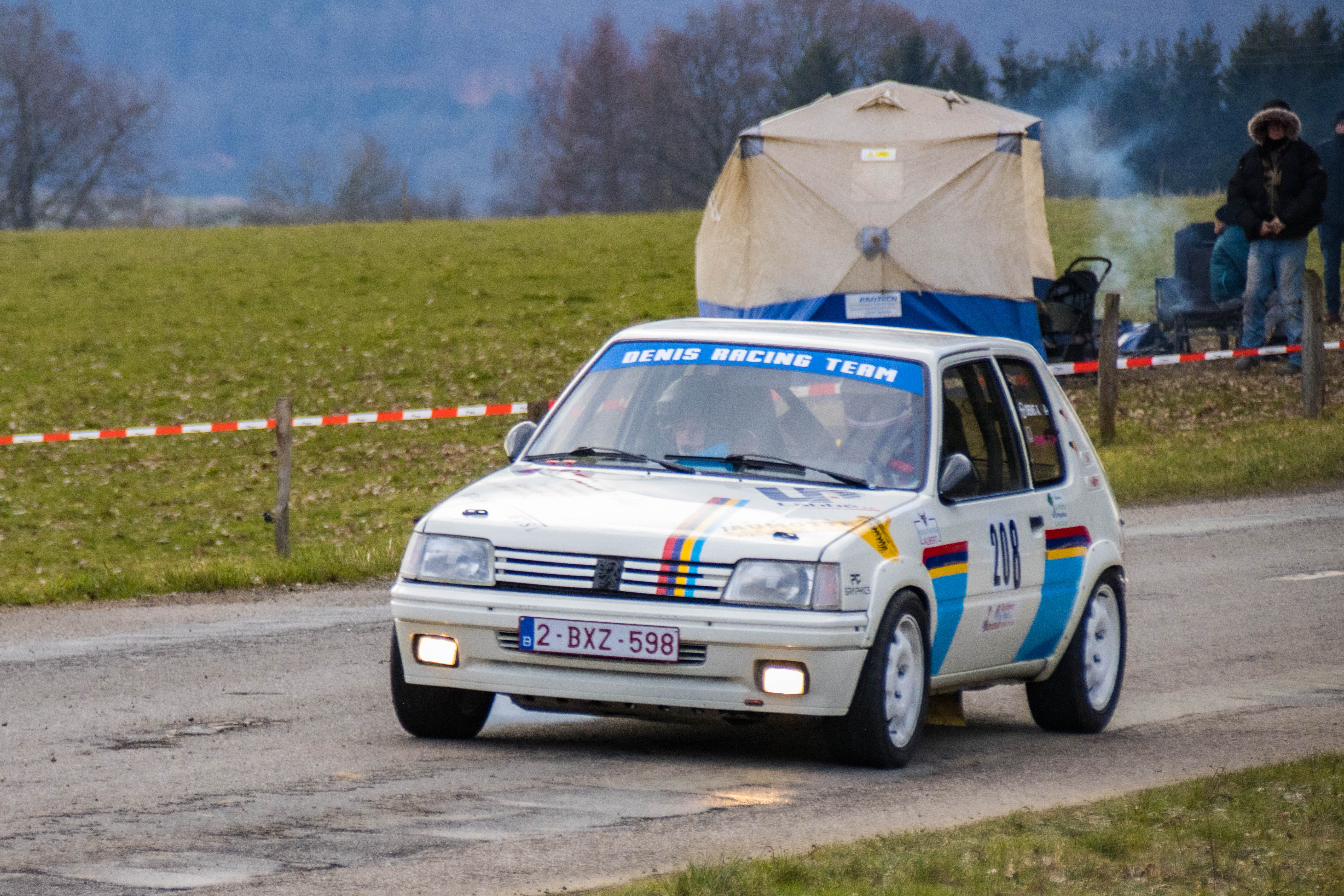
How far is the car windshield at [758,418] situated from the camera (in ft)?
24.4

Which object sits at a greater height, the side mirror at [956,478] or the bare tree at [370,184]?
the bare tree at [370,184]

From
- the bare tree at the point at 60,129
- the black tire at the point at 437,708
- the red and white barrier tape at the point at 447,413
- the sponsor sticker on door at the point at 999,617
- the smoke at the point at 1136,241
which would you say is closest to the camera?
the black tire at the point at 437,708

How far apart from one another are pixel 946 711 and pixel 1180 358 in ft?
42.9

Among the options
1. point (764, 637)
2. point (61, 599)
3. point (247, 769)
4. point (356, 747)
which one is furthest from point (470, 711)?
point (61, 599)

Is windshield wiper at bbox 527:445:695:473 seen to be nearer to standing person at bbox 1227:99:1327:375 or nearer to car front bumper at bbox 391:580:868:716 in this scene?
car front bumper at bbox 391:580:868:716

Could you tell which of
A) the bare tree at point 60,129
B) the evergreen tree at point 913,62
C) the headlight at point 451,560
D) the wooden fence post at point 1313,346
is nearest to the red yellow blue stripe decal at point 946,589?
the headlight at point 451,560

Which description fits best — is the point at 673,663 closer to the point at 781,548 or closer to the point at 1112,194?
the point at 781,548

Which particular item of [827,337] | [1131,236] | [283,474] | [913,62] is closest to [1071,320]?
[283,474]

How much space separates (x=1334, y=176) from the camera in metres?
26.6

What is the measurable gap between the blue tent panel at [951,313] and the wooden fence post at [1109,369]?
307 centimetres

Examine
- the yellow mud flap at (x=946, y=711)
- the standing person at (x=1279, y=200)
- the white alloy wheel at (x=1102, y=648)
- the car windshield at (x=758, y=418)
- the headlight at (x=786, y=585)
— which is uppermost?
the standing person at (x=1279, y=200)

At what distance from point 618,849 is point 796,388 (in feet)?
8.42

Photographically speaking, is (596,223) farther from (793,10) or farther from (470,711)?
(793,10)

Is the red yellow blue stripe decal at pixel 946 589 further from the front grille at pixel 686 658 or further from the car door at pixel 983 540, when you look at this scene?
the front grille at pixel 686 658
